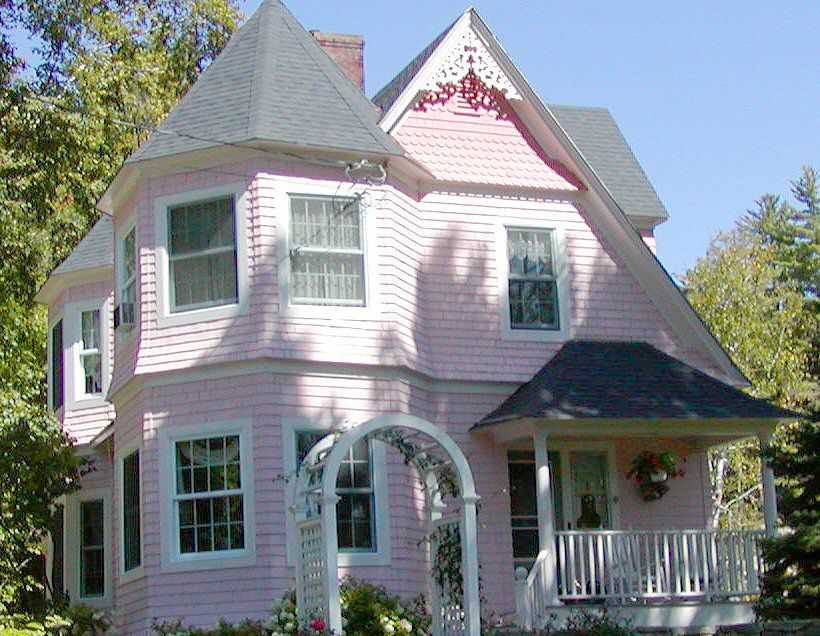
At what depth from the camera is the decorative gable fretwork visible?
19.9 meters

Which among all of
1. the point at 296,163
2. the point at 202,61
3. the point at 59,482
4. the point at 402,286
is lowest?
the point at 59,482

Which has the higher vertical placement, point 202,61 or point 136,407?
point 202,61

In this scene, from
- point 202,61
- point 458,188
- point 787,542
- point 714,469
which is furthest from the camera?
point 202,61

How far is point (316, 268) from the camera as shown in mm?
17828

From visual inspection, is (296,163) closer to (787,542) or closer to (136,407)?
(136,407)

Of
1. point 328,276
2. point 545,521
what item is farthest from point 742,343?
point 328,276

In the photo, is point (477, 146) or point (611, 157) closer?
point (477, 146)

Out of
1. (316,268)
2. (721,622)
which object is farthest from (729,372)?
(316,268)

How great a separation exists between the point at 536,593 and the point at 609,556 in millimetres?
1115

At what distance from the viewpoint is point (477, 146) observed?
66.0 ft

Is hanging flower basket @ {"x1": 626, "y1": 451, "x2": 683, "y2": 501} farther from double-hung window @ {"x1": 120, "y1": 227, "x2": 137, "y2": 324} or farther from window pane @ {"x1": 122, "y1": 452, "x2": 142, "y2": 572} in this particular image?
double-hung window @ {"x1": 120, "y1": 227, "x2": 137, "y2": 324}

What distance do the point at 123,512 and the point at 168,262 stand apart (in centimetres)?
341

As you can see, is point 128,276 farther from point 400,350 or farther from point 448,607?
point 448,607

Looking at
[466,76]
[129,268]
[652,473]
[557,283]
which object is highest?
[466,76]
